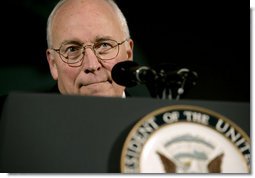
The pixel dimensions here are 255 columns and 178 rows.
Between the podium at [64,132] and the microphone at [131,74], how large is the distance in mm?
93

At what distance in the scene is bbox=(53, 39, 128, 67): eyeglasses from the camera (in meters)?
1.59

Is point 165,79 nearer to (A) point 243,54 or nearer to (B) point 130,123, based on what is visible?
(B) point 130,123

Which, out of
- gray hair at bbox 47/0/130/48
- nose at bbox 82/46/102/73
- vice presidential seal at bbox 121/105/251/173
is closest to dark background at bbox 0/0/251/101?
gray hair at bbox 47/0/130/48

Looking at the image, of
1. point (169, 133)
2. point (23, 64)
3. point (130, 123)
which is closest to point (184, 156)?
point (169, 133)

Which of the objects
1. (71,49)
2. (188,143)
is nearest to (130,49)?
(71,49)

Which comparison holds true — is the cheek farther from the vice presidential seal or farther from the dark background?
the vice presidential seal

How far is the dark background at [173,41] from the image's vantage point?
156cm

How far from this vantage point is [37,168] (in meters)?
1.19

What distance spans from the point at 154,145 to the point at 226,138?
220 mm

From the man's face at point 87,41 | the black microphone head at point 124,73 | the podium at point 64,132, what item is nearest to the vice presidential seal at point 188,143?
A: the podium at point 64,132

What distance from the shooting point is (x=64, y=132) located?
1218 mm

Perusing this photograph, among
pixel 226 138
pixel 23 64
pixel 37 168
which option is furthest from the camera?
pixel 23 64

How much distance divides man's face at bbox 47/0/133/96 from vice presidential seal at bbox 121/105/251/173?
0.29m

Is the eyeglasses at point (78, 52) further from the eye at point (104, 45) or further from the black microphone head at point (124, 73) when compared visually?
the black microphone head at point (124, 73)
